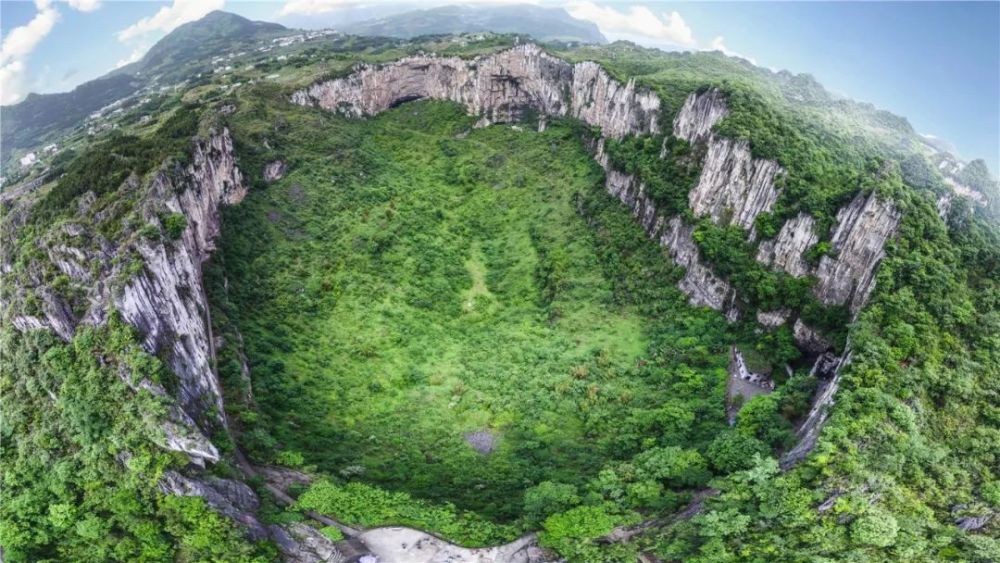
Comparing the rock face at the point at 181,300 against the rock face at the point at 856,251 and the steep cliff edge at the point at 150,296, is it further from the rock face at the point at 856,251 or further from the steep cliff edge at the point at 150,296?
the rock face at the point at 856,251

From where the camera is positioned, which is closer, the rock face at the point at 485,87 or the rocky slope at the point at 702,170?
the rocky slope at the point at 702,170

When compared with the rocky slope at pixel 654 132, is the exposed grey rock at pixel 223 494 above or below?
below

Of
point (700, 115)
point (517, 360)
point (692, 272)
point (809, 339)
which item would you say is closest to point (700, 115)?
point (700, 115)

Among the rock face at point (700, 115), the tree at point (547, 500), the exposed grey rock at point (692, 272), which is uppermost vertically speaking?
the rock face at point (700, 115)

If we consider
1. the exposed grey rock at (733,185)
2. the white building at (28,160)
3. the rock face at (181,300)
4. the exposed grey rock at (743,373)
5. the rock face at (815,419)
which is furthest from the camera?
the white building at (28,160)

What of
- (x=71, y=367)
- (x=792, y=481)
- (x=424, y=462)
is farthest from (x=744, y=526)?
(x=71, y=367)

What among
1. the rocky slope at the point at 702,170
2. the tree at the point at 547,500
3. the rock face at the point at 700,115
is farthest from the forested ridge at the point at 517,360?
the rocky slope at the point at 702,170
